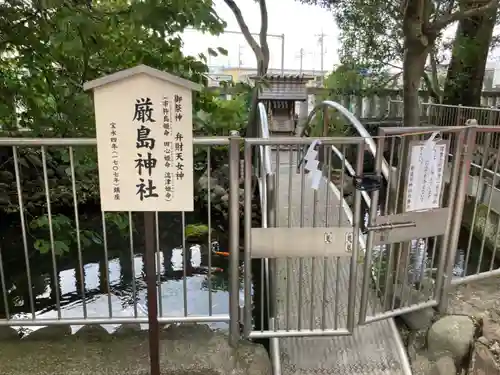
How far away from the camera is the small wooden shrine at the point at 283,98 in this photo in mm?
9461

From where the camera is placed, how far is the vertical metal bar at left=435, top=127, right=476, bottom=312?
7.92ft

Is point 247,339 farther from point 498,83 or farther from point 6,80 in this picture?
point 498,83

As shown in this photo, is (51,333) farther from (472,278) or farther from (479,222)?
(479,222)

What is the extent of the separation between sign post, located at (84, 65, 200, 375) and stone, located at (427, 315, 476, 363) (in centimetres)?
182

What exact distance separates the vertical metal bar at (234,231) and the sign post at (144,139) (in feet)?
0.99

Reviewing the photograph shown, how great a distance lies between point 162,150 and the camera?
72.9 inches

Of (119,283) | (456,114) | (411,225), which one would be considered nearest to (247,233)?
(411,225)

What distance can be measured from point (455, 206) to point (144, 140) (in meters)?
1.87

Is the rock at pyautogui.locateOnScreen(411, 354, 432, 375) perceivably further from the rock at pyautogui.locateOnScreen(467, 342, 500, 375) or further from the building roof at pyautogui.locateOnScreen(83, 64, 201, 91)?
the building roof at pyautogui.locateOnScreen(83, 64, 201, 91)

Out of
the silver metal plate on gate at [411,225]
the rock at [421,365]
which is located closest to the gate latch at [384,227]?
the silver metal plate on gate at [411,225]

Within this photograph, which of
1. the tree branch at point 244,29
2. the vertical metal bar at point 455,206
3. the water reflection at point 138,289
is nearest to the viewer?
the vertical metal bar at point 455,206

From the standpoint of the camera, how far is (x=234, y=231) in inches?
88.8

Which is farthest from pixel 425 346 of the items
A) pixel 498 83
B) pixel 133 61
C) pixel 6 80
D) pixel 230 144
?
pixel 498 83

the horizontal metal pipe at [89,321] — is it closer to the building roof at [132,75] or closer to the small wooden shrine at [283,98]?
the building roof at [132,75]
